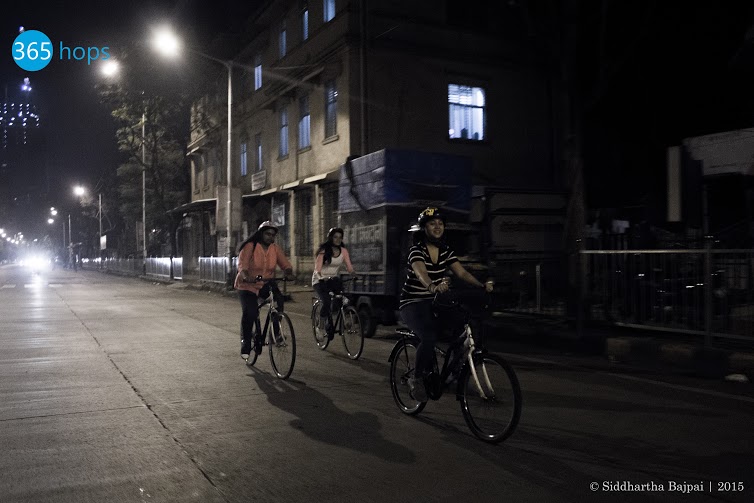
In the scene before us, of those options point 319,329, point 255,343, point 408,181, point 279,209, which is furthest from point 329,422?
point 279,209

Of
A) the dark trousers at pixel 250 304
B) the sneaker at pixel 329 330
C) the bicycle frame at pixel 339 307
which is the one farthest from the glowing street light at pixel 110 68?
the dark trousers at pixel 250 304

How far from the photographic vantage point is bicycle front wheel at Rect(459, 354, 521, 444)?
5.10m

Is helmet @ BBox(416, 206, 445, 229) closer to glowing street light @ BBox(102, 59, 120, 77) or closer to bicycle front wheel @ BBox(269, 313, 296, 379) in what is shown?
bicycle front wheel @ BBox(269, 313, 296, 379)

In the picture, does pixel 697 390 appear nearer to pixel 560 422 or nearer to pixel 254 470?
pixel 560 422

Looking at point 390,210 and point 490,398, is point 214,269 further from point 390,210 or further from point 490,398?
point 490,398

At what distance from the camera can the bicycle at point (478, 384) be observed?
5129 mm

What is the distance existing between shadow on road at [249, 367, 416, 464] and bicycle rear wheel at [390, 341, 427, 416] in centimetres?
31

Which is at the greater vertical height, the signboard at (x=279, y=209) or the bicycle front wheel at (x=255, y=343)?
the signboard at (x=279, y=209)

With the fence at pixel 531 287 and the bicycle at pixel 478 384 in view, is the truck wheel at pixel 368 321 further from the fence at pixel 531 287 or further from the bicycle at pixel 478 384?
the bicycle at pixel 478 384

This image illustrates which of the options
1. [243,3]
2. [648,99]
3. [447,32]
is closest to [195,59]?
[243,3]

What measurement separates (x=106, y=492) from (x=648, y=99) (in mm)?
19493

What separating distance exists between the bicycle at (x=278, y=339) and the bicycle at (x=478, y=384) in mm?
2542

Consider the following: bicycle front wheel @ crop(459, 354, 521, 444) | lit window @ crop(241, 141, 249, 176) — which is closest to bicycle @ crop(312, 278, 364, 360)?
bicycle front wheel @ crop(459, 354, 521, 444)

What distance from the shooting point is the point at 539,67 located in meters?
25.0
